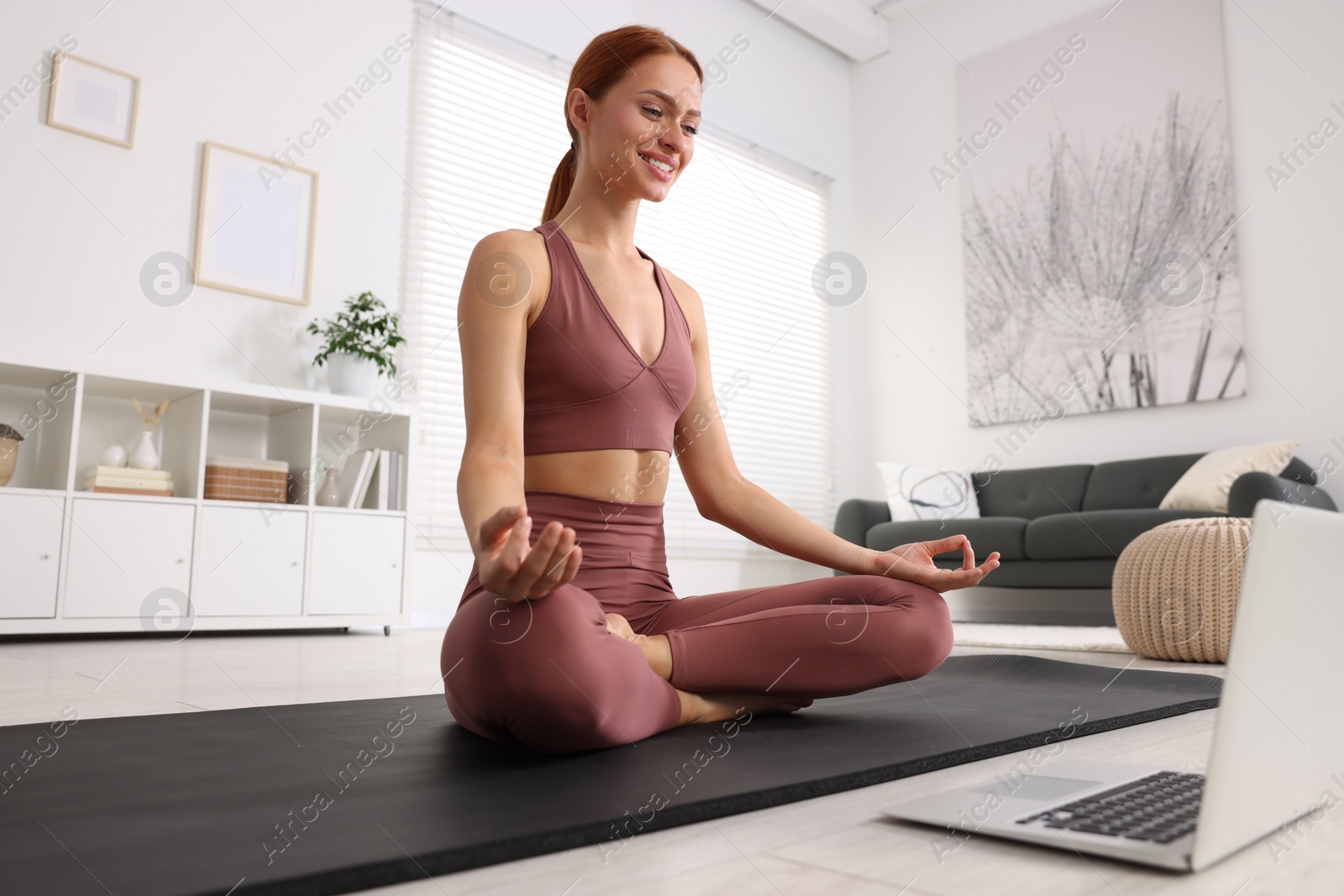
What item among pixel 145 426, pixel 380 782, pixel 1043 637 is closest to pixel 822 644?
pixel 380 782

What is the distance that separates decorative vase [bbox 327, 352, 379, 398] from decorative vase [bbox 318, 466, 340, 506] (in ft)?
A: 1.10

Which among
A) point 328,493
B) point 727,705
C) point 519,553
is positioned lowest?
point 727,705

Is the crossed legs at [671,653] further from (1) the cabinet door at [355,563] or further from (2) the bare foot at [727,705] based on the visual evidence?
(1) the cabinet door at [355,563]

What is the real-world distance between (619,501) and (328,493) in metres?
2.43

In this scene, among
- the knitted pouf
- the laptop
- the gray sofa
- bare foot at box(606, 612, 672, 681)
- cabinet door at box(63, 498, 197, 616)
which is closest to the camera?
the laptop

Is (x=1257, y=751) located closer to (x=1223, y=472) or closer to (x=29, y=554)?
(x=29, y=554)

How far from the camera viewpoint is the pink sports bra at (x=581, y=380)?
1.30m

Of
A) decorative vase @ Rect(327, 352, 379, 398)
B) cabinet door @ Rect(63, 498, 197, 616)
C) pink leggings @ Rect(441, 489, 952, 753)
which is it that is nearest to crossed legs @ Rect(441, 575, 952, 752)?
pink leggings @ Rect(441, 489, 952, 753)

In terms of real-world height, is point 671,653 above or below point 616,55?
below

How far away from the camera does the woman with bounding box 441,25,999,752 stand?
1032 mm

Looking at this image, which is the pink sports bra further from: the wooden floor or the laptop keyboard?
the laptop keyboard

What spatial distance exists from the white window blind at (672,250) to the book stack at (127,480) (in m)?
0.93

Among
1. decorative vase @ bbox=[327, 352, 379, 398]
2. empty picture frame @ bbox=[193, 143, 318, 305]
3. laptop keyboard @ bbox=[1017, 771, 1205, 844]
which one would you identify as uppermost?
empty picture frame @ bbox=[193, 143, 318, 305]

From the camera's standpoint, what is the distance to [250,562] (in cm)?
314
